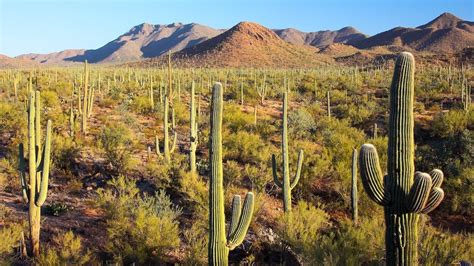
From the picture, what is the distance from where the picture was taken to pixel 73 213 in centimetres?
970

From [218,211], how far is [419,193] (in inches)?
97.8

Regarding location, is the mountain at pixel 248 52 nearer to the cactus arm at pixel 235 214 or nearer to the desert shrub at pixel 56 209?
the desert shrub at pixel 56 209

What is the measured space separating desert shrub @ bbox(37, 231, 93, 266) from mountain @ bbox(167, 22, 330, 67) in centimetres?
7128

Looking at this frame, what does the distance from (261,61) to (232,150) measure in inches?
2748

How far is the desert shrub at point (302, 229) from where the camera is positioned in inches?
302

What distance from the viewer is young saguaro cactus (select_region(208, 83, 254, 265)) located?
A: 5.59 m

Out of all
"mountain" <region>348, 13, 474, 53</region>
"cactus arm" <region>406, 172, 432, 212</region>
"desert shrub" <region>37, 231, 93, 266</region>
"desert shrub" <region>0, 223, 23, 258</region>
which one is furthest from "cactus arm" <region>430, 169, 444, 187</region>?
"mountain" <region>348, 13, 474, 53</region>

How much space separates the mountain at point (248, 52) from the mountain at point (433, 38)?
3566cm

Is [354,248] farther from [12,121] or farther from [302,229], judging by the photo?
[12,121]

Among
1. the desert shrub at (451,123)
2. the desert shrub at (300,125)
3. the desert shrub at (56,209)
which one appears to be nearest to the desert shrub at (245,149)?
the desert shrub at (300,125)

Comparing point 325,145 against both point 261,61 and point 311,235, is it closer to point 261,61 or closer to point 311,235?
point 311,235

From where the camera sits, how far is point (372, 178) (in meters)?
4.71

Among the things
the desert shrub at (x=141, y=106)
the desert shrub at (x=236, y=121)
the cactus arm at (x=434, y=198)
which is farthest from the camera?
the desert shrub at (x=141, y=106)

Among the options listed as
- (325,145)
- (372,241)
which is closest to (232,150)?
(325,145)
